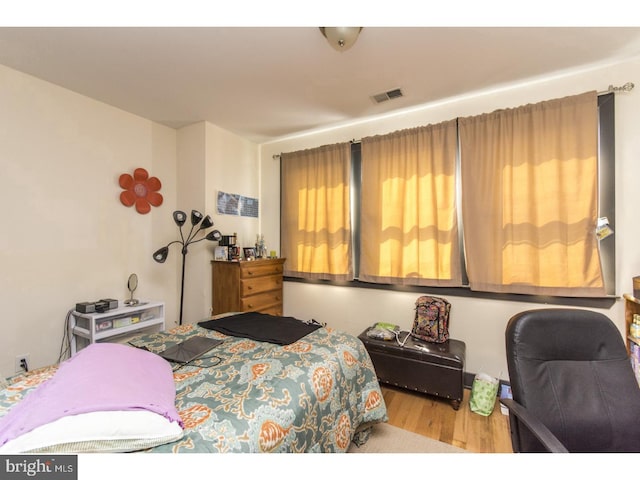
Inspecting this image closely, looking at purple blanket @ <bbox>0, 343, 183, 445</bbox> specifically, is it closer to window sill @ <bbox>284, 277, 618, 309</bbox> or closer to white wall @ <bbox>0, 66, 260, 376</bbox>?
white wall @ <bbox>0, 66, 260, 376</bbox>

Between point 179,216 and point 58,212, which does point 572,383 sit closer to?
point 179,216

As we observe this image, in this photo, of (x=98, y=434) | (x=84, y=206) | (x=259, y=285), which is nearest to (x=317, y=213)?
(x=259, y=285)

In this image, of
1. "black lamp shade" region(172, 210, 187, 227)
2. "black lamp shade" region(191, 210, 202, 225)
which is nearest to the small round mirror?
"black lamp shade" region(172, 210, 187, 227)

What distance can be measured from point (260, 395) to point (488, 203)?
7.32 feet

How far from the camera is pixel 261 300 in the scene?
A: 9.78 ft

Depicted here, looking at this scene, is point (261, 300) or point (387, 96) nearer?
point (387, 96)

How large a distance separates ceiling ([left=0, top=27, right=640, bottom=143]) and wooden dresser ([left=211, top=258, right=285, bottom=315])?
162 centimetres

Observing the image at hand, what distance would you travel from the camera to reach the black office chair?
102 cm

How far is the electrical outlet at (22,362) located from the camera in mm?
2025

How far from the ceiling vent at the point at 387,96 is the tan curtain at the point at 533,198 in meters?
0.64

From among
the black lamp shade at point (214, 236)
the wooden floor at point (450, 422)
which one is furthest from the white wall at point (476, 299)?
the black lamp shade at point (214, 236)

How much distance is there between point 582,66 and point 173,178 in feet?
12.6
